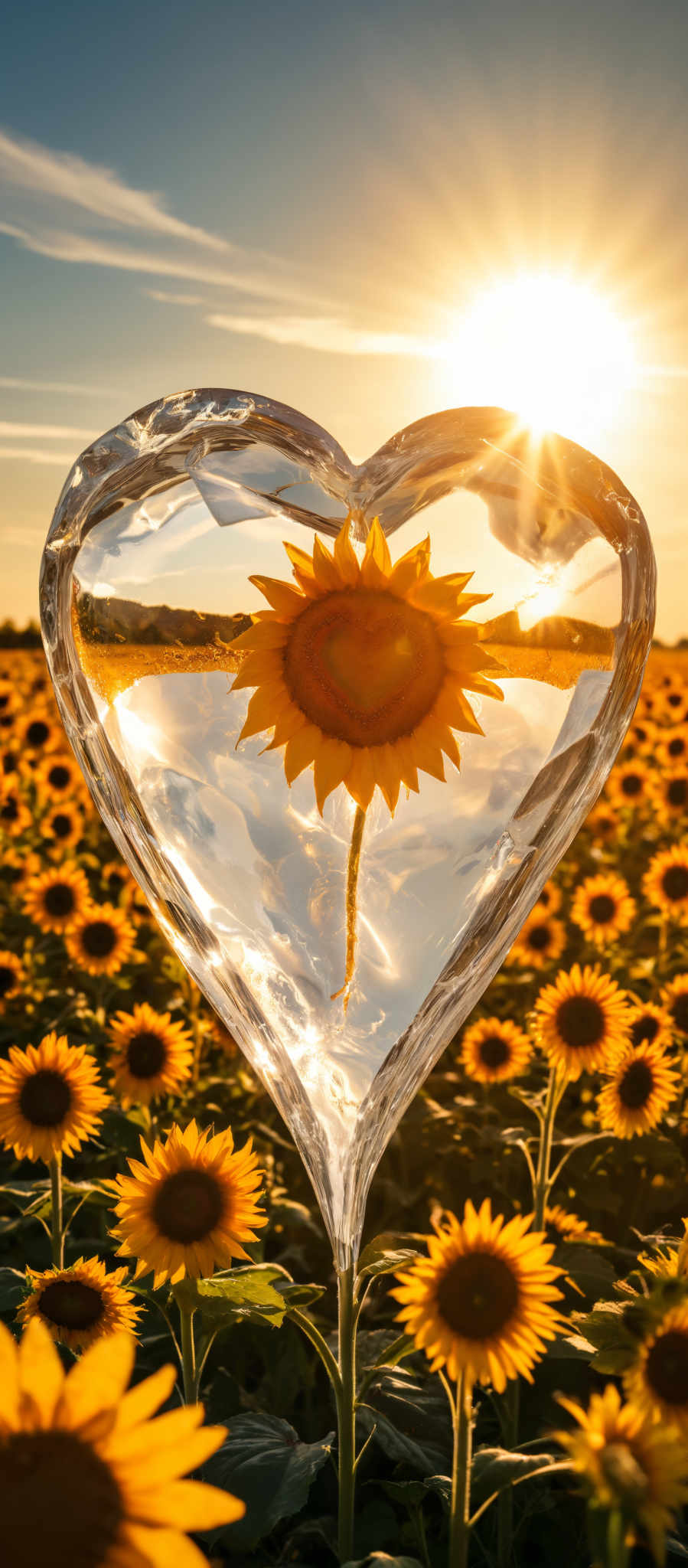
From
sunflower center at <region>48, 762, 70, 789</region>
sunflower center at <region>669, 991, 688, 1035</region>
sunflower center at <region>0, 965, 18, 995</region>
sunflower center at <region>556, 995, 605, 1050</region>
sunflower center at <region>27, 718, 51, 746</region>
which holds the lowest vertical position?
sunflower center at <region>0, 965, 18, 995</region>

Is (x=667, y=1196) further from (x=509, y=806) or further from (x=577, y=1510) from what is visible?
(x=509, y=806)

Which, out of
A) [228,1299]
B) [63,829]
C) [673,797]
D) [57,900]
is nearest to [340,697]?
[228,1299]

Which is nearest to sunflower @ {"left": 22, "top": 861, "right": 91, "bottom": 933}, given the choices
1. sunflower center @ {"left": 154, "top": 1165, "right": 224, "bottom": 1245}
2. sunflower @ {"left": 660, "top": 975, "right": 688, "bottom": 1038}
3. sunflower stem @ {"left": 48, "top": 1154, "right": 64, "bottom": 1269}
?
sunflower @ {"left": 660, "top": 975, "right": 688, "bottom": 1038}

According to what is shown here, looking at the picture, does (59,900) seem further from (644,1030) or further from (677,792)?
(677,792)

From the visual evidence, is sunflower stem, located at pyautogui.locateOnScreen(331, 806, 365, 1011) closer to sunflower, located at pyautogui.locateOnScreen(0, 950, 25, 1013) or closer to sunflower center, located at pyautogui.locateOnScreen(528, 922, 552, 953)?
sunflower, located at pyautogui.locateOnScreen(0, 950, 25, 1013)

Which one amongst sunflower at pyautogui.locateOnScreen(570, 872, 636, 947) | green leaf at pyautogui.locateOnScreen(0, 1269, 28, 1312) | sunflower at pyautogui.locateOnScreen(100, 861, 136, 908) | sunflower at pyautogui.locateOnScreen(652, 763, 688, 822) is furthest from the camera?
sunflower at pyautogui.locateOnScreen(652, 763, 688, 822)

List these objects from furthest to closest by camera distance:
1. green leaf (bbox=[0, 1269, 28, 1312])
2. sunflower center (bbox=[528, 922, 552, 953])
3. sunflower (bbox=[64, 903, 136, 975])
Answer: sunflower center (bbox=[528, 922, 552, 953])
sunflower (bbox=[64, 903, 136, 975])
green leaf (bbox=[0, 1269, 28, 1312])

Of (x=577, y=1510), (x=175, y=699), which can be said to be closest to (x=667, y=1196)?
(x=577, y=1510)

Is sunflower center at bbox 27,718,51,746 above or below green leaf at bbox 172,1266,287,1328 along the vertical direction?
above
